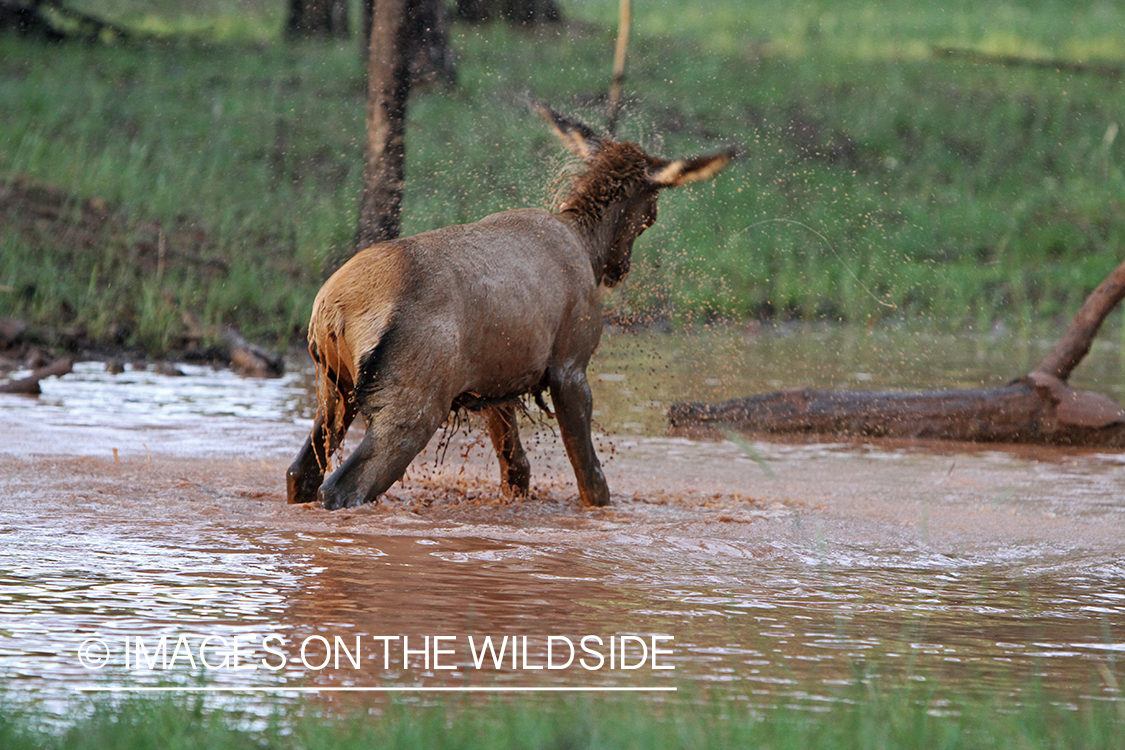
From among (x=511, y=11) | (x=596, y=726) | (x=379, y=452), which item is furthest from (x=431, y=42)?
(x=596, y=726)

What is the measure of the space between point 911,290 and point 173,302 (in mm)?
9000

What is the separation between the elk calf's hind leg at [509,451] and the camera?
744 cm

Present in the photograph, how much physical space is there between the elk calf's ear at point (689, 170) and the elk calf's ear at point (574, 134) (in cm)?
38

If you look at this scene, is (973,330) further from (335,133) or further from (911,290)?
(335,133)

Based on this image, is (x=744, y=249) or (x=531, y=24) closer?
(x=744, y=249)

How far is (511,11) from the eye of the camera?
28234 millimetres

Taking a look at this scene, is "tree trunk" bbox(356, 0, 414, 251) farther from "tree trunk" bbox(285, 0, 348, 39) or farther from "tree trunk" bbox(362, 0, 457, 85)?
"tree trunk" bbox(285, 0, 348, 39)

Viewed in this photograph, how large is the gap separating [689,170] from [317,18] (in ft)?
67.2

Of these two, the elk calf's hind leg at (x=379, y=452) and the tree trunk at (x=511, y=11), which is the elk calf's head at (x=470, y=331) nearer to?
the elk calf's hind leg at (x=379, y=452)

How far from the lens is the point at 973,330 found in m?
17.5

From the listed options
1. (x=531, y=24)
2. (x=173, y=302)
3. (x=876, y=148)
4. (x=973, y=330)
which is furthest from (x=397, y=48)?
(x=531, y=24)

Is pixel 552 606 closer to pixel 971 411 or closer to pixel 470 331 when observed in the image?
pixel 470 331

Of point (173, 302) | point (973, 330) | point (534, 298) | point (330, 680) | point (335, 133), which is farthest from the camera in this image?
point (335, 133)

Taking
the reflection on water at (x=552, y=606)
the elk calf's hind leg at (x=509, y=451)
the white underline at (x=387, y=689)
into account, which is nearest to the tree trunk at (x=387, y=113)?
the elk calf's hind leg at (x=509, y=451)
